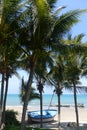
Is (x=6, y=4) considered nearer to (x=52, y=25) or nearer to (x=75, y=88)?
(x=52, y=25)

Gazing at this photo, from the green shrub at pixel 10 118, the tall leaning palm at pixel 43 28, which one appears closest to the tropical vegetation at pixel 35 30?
the tall leaning palm at pixel 43 28

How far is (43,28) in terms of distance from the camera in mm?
19219

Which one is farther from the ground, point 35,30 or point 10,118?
point 35,30

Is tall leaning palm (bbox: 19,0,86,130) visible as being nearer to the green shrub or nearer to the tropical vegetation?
the tropical vegetation

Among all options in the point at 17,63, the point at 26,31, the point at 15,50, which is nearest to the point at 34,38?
the point at 26,31

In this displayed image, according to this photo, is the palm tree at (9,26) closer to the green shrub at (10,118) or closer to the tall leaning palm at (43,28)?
the tall leaning palm at (43,28)

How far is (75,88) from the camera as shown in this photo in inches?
1168

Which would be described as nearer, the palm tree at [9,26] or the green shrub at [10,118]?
the palm tree at [9,26]

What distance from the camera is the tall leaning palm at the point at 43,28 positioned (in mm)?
18984

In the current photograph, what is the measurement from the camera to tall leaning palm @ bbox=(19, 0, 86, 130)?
18984 millimetres

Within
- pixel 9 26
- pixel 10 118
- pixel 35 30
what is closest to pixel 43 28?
pixel 35 30

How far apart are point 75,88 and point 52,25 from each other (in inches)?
441

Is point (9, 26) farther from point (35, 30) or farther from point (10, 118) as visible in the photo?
point (10, 118)

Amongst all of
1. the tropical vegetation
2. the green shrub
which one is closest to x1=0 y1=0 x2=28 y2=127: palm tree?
the tropical vegetation
